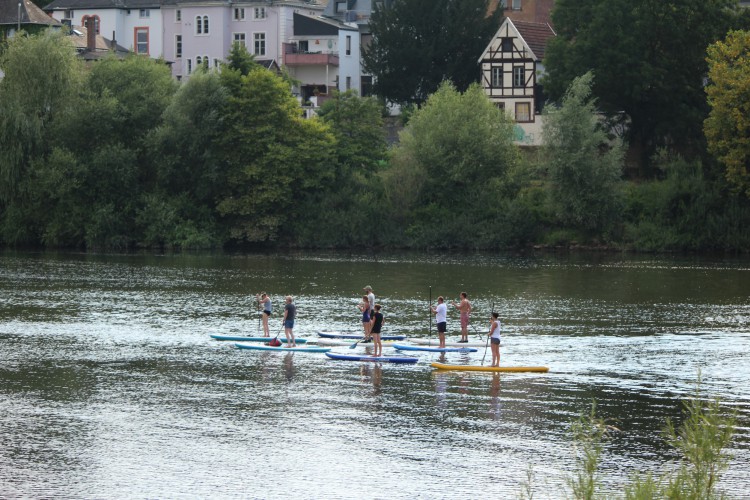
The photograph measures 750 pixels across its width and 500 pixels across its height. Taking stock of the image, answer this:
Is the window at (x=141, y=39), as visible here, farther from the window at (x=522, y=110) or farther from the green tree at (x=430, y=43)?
the window at (x=522, y=110)

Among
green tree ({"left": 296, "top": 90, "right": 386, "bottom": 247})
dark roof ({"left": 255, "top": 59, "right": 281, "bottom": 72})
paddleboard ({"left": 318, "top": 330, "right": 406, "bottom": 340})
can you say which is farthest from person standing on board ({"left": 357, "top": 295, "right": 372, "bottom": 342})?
dark roof ({"left": 255, "top": 59, "right": 281, "bottom": 72})

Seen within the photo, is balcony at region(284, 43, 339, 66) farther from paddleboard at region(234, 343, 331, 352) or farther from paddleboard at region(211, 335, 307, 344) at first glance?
paddleboard at region(234, 343, 331, 352)

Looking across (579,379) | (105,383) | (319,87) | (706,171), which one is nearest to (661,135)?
(706,171)

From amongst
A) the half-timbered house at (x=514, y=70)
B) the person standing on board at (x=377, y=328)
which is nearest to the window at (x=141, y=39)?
the half-timbered house at (x=514, y=70)

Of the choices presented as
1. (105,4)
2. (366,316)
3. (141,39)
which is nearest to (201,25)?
(141,39)

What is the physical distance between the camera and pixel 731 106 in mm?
81188

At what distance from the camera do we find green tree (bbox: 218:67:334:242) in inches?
3610

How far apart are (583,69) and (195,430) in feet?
212

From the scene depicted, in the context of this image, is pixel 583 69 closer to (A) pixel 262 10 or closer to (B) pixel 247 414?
(A) pixel 262 10

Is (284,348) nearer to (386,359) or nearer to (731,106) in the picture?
(386,359)

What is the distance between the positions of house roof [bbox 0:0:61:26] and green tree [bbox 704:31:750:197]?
60911 mm

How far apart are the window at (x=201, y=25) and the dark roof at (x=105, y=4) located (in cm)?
501

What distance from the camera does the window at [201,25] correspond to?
4847 inches

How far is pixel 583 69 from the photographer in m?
89.8
